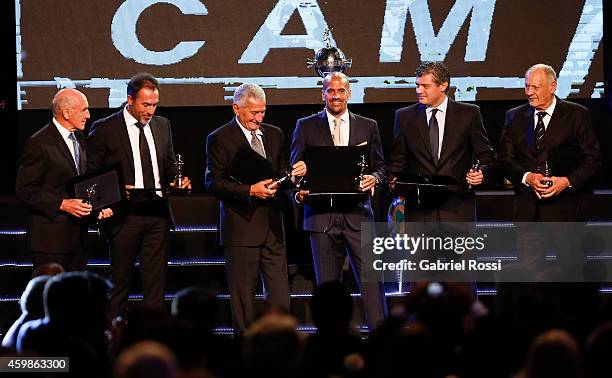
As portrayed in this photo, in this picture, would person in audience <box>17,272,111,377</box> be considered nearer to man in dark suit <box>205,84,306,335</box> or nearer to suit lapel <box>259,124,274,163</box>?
man in dark suit <box>205,84,306,335</box>

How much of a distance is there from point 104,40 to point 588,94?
428cm

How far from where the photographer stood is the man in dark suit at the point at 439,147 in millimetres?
6891

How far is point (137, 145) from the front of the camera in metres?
6.80

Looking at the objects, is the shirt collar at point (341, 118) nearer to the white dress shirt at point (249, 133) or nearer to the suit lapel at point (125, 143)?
the white dress shirt at point (249, 133)

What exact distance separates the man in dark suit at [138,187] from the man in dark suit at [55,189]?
0.64 ft

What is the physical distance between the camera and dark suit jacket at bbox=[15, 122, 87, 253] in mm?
6496

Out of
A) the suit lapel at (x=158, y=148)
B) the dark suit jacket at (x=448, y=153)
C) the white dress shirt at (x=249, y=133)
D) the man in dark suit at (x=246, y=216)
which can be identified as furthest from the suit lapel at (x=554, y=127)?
the suit lapel at (x=158, y=148)

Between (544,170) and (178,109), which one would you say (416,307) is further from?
(178,109)

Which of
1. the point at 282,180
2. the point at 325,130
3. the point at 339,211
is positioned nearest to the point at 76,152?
the point at 282,180

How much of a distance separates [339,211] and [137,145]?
4.69ft

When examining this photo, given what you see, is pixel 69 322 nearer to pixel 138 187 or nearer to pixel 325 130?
pixel 138 187

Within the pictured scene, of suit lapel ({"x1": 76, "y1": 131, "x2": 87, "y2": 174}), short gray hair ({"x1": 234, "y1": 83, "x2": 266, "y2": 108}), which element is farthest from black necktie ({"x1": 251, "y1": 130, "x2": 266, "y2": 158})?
suit lapel ({"x1": 76, "y1": 131, "x2": 87, "y2": 174})

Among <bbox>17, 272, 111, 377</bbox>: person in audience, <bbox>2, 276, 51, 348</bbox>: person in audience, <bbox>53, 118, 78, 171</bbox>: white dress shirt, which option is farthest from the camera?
<bbox>53, 118, 78, 171</bbox>: white dress shirt

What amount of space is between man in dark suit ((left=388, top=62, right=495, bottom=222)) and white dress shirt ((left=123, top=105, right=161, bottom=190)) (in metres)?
1.60
